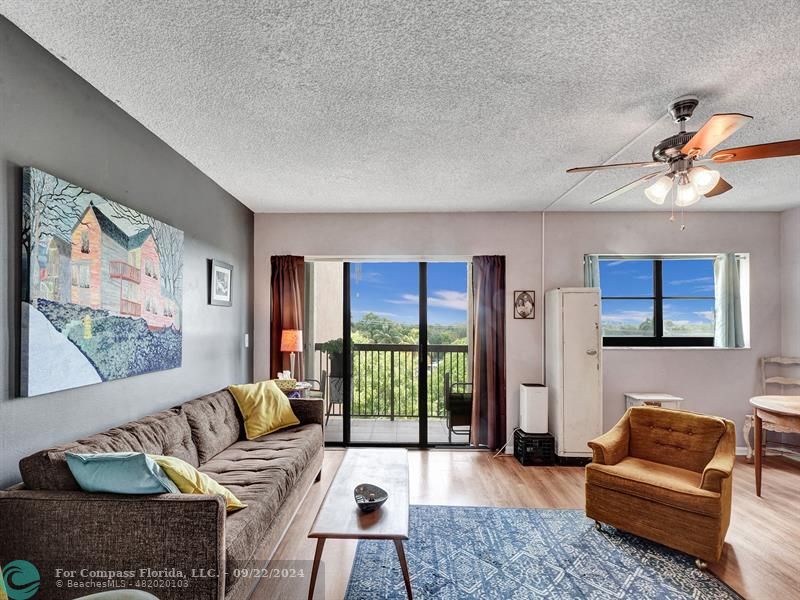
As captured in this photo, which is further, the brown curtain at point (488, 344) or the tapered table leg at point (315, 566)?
the brown curtain at point (488, 344)

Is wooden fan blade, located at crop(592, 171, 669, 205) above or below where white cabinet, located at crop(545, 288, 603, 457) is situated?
above

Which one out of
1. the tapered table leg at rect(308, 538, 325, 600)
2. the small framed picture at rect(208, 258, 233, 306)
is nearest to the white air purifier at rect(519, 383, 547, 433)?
the tapered table leg at rect(308, 538, 325, 600)

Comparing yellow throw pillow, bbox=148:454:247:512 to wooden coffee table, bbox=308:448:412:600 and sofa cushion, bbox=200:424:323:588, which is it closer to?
sofa cushion, bbox=200:424:323:588

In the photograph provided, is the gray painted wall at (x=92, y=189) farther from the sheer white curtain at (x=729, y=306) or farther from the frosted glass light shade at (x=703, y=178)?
the sheer white curtain at (x=729, y=306)

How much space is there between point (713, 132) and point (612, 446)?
2.01 metres

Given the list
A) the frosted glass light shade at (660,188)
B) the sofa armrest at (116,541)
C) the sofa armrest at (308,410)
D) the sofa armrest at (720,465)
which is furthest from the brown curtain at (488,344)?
the sofa armrest at (116,541)

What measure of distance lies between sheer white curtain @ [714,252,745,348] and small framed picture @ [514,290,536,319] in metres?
2.01

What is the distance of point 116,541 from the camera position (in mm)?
1585

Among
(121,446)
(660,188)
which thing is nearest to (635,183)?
(660,188)

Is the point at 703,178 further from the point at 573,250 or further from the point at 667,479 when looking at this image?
the point at 573,250

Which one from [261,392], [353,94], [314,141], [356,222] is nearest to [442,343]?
[356,222]

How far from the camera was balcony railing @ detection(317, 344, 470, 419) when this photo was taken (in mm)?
4832

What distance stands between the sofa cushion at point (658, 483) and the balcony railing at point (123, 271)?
309 centimetres

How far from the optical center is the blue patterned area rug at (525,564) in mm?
2180
